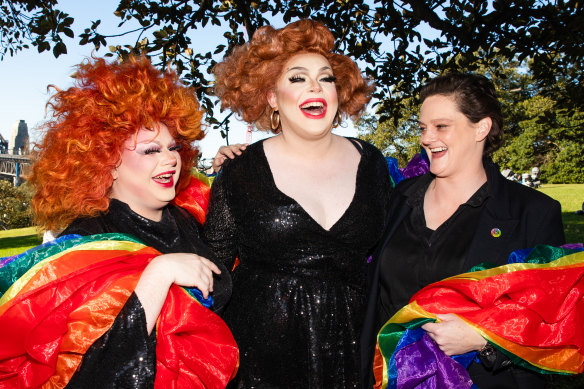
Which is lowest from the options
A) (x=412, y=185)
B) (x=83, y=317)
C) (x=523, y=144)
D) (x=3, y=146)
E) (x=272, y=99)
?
(x=83, y=317)

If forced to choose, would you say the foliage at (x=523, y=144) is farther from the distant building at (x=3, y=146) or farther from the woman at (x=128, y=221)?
the distant building at (x=3, y=146)

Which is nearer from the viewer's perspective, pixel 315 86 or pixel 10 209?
pixel 315 86

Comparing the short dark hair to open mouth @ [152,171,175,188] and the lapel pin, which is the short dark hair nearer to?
the lapel pin

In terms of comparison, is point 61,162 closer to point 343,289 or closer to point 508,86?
point 343,289

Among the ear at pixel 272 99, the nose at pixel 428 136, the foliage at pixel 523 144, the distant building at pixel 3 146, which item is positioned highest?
the distant building at pixel 3 146

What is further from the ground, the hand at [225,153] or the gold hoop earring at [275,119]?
the gold hoop earring at [275,119]

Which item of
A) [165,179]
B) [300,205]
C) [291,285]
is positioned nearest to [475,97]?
[300,205]

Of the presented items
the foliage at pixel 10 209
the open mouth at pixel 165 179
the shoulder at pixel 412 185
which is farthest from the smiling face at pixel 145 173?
the foliage at pixel 10 209

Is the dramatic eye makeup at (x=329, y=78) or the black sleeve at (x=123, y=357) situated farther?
the dramatic eye makeup at (x=329, y=78)

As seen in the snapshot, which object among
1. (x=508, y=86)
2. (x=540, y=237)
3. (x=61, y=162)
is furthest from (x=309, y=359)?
(x=508, y=86)

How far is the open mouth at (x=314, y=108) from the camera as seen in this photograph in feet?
8.36

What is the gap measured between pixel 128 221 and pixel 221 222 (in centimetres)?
52

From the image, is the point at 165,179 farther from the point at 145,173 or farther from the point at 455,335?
the point at 455,335

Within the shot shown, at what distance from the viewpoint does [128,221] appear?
2201 mm
